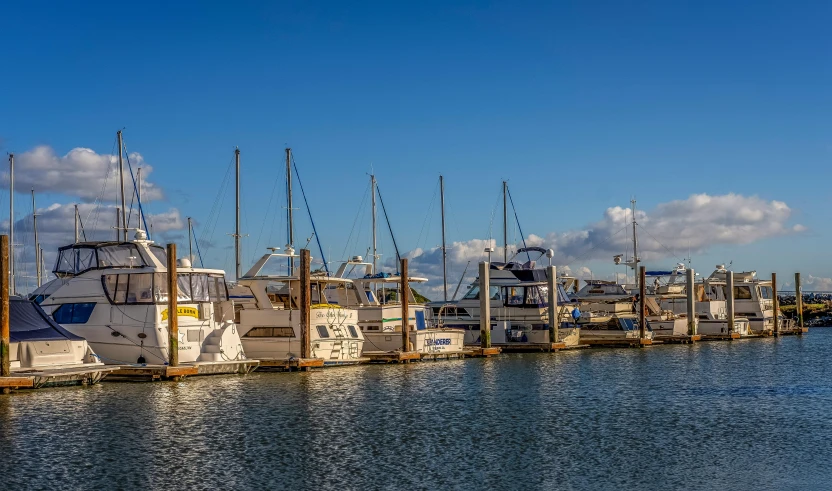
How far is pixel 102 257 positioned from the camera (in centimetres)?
3997

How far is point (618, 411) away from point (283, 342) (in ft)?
56.2

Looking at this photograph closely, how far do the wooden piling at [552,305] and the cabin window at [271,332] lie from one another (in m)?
18.4

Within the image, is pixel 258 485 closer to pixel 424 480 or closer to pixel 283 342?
pixel 424 480

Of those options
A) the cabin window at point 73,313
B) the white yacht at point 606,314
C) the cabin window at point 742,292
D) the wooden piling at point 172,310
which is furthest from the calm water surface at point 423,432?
the cabin window at point 742,292

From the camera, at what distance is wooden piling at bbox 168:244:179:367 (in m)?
35.2

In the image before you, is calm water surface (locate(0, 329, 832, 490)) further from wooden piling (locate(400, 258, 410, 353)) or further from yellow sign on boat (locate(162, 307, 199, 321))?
wooden piling (locate(400, 258, 410, 353))

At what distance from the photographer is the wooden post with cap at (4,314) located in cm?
3091

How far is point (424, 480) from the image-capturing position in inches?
766

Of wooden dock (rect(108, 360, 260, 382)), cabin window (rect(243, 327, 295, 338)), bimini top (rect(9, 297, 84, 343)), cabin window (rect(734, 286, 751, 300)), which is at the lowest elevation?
wooden dock (rect(108, 360, 260, 382))

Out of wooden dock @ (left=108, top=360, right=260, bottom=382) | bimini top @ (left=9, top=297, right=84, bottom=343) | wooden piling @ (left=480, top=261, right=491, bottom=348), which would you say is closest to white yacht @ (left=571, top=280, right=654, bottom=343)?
wooden piling @ (left=480, top=261, right=491, bottom=348)

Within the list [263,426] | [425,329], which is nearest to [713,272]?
[425,329]

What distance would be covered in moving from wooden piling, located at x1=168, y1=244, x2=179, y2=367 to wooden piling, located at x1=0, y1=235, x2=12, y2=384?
19.4 feet

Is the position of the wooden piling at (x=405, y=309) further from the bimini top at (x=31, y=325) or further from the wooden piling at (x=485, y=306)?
the bimini top at (x=31, y=325)

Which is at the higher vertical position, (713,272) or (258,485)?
(713,272)
